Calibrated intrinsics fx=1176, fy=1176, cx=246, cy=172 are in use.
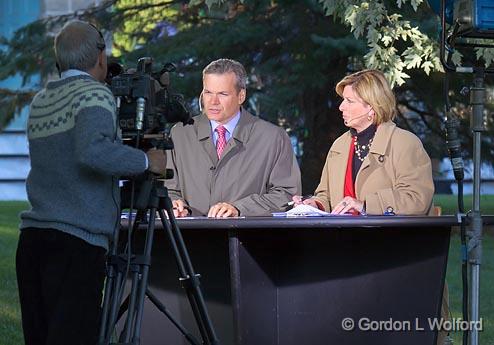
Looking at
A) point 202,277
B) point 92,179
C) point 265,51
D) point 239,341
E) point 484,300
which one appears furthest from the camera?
point 265,51

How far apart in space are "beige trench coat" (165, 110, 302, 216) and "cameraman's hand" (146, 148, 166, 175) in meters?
1.17

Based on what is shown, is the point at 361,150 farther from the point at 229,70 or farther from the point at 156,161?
the point at 156,161

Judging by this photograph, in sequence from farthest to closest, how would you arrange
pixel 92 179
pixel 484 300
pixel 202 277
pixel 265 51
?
A: pixel 265 51 → pixel 484 300 → pixel 202 277 → pixel 92 179

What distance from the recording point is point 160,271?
591 cm

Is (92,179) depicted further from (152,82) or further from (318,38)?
(318,38)

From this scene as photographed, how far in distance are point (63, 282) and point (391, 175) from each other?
6.37ft

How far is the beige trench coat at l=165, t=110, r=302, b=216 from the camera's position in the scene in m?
5.99

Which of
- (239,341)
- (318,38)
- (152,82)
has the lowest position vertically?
(239,341)

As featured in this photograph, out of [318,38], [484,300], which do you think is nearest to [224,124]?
[484,300]

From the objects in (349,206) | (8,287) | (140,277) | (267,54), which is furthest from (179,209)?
(267,54)

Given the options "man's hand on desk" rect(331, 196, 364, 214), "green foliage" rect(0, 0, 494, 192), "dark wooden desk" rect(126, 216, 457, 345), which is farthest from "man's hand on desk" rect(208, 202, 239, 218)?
"green foliage" rect(0, 0, 494, 192)

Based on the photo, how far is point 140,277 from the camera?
4.82 metres

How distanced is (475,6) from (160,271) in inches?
81.6

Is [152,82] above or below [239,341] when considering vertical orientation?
above
